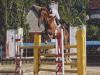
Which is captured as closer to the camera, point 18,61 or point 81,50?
point 81,50

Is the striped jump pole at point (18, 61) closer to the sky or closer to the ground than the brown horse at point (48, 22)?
closer to the ground

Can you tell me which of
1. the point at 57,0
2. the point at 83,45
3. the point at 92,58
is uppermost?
the point at 57,0

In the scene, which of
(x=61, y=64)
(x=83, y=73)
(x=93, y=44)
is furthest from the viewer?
(x=93, y=44)

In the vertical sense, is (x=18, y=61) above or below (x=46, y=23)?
below

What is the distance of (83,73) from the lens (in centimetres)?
942

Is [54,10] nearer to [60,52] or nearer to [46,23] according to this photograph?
[46,23]

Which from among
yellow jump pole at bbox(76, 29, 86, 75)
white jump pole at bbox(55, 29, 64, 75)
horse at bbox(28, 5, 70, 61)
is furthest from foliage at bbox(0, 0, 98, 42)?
white jump pole at bbox(55, 29, 64, 75)

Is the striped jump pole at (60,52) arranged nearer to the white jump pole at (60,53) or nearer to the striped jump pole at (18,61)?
the white jump pole at (60,53)

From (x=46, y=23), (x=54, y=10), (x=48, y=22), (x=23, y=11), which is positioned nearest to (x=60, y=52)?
(x=48, y=22)

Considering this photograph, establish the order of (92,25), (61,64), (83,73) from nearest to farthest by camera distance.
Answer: (61,64), (83,73), (92,25)

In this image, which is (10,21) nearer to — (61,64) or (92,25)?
(92,25)

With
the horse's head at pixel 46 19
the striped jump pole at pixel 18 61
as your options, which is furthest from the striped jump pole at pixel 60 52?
the horse's head at pixel 46 19

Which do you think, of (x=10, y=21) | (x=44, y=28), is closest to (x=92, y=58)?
(x=44, y=28)

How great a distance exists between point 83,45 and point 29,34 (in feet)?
43.8
